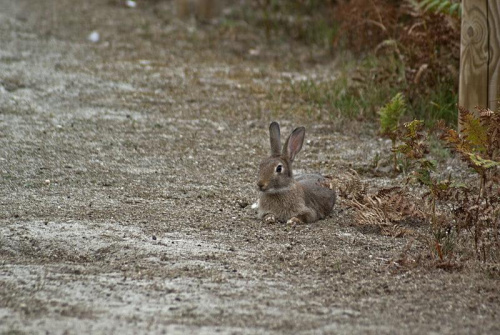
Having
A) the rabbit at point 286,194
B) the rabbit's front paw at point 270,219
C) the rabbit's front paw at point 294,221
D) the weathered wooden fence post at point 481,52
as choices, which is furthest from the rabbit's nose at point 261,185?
the weathered wooden fence post at point 481,52

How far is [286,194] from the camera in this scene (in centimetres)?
677

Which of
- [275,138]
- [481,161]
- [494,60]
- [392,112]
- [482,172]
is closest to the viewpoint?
[481,161]

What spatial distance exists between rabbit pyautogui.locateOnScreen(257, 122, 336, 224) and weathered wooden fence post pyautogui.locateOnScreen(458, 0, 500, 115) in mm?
1879

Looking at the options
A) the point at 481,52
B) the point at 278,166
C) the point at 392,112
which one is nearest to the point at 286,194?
the point at 278,166

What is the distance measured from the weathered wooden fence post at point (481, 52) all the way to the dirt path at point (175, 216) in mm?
1186

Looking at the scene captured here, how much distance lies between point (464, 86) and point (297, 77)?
3.49 meters

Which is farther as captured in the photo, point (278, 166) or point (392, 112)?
point (392, 112)

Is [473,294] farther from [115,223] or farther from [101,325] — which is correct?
[115,223]

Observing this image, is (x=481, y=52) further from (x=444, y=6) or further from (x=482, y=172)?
(x=482, y=172)

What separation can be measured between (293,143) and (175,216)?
110 centimetres

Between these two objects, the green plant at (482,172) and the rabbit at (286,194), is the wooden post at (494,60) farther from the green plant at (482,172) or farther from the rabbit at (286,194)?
the green plant at (482,172)

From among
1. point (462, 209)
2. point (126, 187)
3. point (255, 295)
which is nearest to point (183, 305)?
point (255, 295)

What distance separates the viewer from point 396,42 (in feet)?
31.4

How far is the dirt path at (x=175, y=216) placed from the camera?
4.71 m
